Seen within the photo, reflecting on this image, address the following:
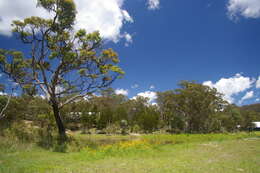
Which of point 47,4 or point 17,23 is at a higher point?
point 47,4

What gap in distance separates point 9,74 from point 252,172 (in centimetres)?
1655

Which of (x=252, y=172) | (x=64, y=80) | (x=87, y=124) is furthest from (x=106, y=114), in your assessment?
(x=252, y=172)

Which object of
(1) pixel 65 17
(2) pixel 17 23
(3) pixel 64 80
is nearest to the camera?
(2) pixel 17 23

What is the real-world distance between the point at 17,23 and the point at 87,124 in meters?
28.3

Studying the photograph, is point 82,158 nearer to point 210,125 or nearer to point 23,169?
point 23,169

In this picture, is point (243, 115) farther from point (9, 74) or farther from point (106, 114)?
point (9, 74)

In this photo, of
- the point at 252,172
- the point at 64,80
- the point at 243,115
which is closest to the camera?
the point at 252,172

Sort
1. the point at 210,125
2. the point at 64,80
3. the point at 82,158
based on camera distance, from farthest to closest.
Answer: the point at 210,125 < the point at 64,80 < the point at 82,158

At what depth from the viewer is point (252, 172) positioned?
516 centimetres

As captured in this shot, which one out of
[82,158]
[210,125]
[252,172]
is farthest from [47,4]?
[210,125]

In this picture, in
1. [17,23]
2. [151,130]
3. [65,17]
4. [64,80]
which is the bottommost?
[151,130]

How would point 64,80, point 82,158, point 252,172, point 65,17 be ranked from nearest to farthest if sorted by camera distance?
point 252,172, point 82,158, point 65,17, point 64,80

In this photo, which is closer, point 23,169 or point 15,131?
point 23,169

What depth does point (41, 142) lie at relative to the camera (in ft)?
36.2
